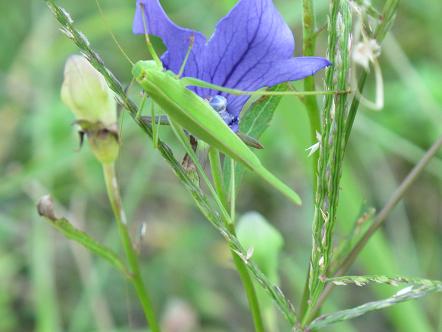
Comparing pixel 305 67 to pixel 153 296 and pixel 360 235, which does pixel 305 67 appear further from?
pixel 153 296

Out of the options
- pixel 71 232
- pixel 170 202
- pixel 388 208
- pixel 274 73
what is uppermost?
pixel 274 73

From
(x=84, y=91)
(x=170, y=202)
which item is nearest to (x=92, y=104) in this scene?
(x=84, y=91)

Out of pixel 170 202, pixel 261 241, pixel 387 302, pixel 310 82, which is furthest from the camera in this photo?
pixel 170 202

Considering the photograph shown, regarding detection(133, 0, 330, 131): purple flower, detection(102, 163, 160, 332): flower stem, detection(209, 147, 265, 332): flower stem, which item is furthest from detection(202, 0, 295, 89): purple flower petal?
detection(102, 163, 160, 332): flower stem

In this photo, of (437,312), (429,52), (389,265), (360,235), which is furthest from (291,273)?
(429,52)

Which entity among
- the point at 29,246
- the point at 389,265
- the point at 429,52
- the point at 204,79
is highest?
the point at 429,52

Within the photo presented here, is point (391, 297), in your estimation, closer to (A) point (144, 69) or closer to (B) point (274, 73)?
(B) point (274, 73)
